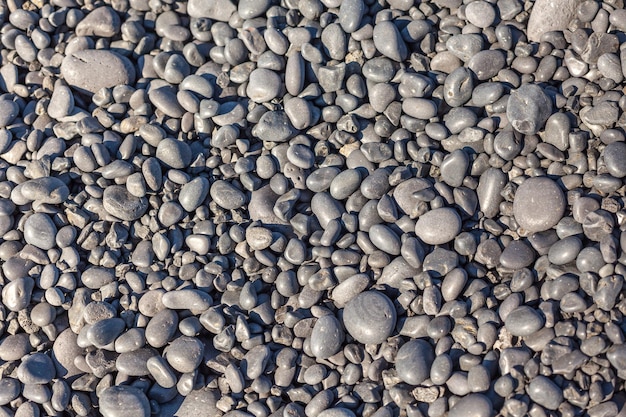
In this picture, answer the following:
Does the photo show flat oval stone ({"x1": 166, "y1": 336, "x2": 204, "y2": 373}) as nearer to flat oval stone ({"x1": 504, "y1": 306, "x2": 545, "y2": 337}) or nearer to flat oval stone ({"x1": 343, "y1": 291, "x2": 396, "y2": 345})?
flat oval stone ({"x1": 343, "y1": 291, "x2": 396, "y2": 345})

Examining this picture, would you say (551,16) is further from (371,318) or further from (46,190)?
(46,190)

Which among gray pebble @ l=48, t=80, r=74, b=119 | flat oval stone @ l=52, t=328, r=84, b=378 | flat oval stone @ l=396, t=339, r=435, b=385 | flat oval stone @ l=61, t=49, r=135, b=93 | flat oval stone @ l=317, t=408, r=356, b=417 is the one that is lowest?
flat oval stone @ l=52, t=328, r=84, b=378

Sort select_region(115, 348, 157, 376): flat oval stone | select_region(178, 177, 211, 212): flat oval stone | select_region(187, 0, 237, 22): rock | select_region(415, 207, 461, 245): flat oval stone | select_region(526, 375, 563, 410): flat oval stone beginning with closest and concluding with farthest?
select_region(526, 375, 563, 410): flat oval stone
select_region(115, 348, 157, 376): flat oval stone
select_region(415, 207, 461, 245): flat oval stone
select_region(178, 177, 211, 212): flat oval stone
select_region(187, 0, 237, 22): rock

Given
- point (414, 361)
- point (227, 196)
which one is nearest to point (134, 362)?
point (227, 196)

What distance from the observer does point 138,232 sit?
3.07 m

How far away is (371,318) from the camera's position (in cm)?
270

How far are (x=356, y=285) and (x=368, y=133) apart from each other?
0.90m

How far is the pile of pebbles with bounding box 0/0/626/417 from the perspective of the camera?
2.61 meters

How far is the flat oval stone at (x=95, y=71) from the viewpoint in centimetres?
351

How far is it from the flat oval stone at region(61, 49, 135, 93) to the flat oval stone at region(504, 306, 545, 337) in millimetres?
2566

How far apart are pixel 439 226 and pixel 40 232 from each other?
2.07 meters

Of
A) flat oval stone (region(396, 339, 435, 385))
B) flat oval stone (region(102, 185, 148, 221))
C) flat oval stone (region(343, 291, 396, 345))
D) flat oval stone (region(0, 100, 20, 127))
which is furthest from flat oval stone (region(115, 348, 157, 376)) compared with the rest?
flat oval stone (region(0, 100, 20, 127))

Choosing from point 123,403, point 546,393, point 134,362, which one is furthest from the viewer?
point 134,362

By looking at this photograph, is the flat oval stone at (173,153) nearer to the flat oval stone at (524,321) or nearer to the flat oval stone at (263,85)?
the flat oval stone at (263,85)
